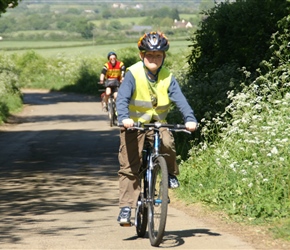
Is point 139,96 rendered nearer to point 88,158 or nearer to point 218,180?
point 218,180

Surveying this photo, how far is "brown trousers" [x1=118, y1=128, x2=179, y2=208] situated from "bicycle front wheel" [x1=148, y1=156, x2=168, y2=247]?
7.8 inches

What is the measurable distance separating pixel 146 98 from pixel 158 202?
101cm

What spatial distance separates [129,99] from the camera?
9312 mm

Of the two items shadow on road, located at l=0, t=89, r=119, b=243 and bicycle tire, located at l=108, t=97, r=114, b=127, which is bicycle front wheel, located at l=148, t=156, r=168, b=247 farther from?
bicycle tire, located at l=108, t=97, r=114, b=127

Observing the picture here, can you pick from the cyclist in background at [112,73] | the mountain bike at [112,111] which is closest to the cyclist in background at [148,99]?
the mountain bike at [112,111]

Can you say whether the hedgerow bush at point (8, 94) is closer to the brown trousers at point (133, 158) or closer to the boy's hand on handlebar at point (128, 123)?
the brown trousers at point (133, 158)

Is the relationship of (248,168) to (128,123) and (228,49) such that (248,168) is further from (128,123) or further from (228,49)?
(228,49)

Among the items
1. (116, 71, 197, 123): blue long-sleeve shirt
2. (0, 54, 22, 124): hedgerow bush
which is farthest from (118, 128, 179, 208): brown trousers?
(0, 54, 22, 124): hedgerow bush

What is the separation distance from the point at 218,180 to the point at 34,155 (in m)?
7.22

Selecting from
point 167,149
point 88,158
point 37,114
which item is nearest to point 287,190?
point 167,149

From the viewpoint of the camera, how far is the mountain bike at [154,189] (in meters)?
8.95

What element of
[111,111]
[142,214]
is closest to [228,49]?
[111,111]

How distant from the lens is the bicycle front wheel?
887 centimetres

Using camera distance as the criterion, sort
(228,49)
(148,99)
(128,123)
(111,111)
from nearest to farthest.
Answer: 1. (128,123)
2. (148,99)
3. (228,49)
4. (111,111)
